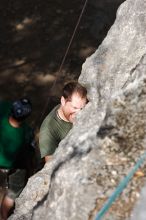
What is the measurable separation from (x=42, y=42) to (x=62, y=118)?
4711mm

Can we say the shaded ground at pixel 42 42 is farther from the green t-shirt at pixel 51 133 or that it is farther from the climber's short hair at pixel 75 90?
the climber's short hair at pixel 75 90

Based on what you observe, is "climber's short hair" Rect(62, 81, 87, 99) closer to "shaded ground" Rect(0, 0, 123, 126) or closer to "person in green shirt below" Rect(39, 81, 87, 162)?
"person in green shirt below" Rect(39, 81, 87, 162)

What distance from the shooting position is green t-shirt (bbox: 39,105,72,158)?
5160 mm

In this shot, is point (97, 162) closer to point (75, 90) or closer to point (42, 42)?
point (75, 90)

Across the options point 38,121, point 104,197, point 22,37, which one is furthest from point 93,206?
point 22,37

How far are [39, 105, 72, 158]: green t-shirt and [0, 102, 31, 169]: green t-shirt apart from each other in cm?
22

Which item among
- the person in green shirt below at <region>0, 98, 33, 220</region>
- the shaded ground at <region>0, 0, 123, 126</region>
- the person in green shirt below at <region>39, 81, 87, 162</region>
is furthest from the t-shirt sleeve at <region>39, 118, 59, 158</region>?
the shaded ground at <region>0, 0, 123, 126</region>

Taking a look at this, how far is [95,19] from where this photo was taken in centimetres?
1020

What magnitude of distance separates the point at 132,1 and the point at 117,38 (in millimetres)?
628

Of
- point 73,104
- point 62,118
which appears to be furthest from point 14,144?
point 73,104

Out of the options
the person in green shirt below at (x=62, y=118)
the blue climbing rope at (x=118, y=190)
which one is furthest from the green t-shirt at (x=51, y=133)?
the blue climbing rope at (x=118, y=190)

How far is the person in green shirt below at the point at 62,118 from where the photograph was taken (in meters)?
5.05

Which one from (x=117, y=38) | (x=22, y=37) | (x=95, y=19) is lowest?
(x=95, y=19)

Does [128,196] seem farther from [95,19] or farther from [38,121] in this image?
[95,19]
